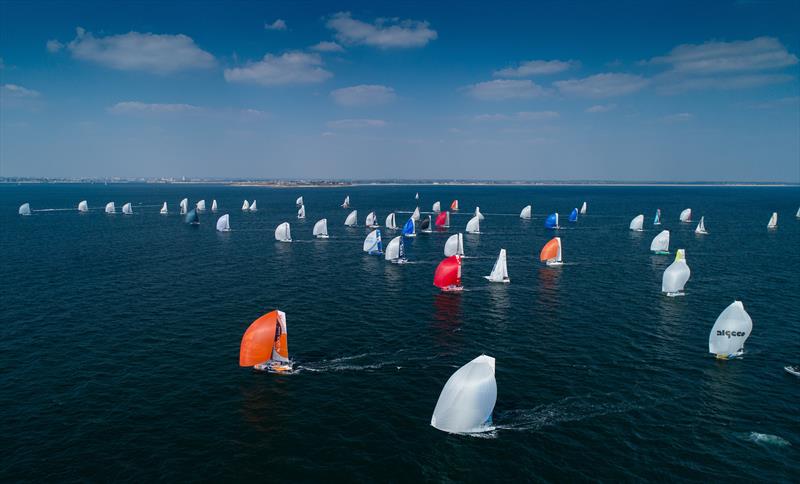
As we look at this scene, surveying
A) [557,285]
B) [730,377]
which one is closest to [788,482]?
[730,377]

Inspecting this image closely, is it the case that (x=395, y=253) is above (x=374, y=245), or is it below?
below

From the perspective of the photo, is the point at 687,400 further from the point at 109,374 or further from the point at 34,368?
the point at 34,368

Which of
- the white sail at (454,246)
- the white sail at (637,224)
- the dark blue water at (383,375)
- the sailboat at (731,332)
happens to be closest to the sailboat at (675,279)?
the dark blue water at (383,375)

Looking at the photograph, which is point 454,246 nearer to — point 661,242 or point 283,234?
point 661,242

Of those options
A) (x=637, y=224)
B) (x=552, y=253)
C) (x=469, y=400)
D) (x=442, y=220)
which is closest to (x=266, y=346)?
(x=469, y=400)

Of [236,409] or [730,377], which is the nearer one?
[236,409]

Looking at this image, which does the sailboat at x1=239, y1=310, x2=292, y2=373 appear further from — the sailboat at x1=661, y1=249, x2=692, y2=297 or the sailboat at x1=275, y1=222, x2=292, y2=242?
the sailboat at x1=275, y1=222, x2=292, y2=242

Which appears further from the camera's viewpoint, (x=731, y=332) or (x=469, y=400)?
(x=731, y=332)
